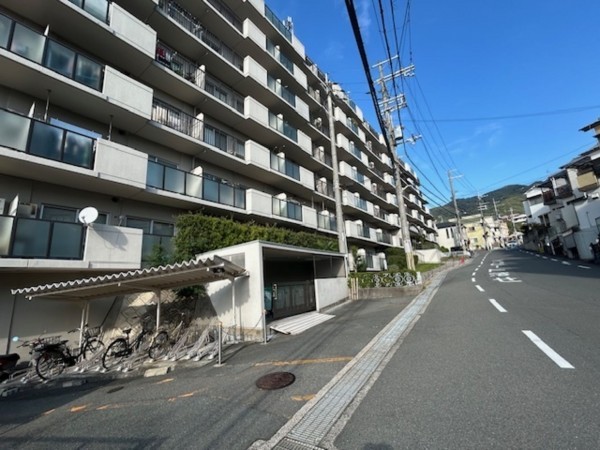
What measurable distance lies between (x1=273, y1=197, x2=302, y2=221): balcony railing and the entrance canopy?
797 centimetres

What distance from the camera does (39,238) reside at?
856cm

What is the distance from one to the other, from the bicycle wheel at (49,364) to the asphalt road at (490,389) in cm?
874

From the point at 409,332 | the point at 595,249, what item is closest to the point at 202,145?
the point at 409,332

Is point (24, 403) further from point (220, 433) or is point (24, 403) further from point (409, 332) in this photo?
point (409, 332)

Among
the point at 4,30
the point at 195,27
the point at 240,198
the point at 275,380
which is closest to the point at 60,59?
the point at 4,30

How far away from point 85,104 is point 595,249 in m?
33.8

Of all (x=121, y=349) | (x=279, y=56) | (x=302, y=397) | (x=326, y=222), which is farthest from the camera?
(x=326, y=222)

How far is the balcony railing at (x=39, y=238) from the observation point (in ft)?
26.2

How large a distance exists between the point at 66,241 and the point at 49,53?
601 centimetres

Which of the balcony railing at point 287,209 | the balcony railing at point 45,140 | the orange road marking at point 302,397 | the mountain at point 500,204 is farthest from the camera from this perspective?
the mountain at point 500,204

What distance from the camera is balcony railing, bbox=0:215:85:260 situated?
26.2ft

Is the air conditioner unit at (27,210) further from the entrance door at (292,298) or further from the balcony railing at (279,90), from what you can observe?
the balcony railing at (279,90)

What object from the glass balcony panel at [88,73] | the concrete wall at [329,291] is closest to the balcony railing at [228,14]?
the glass balcony panel at [88,73]

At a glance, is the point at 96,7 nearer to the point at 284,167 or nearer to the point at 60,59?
the point at 60,59
